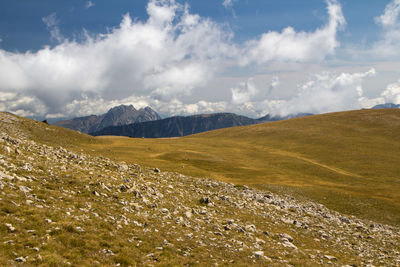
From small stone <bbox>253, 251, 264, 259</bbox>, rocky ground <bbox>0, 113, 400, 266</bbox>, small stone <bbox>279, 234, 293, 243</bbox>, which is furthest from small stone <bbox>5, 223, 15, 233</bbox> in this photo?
small stone <bbox>279, 234, 293, 243</bbox>

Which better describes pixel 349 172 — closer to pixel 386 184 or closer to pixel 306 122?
pixel 386 184

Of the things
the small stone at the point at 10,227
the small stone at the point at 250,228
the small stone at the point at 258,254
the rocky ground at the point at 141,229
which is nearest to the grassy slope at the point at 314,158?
the rocky ground at the point at 141,229

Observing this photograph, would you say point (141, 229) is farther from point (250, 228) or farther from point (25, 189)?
point (250, 228)

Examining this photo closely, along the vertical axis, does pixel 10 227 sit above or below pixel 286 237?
above

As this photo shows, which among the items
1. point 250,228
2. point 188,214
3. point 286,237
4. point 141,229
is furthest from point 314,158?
point 141,229

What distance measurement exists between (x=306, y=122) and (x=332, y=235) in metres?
149

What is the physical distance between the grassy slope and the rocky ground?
71.4 feet

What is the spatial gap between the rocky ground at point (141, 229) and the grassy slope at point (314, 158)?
2176 centimetres

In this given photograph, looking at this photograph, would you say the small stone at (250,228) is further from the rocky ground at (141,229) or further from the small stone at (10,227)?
the small stone at (10,227)

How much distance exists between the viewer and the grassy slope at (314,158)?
49.6m

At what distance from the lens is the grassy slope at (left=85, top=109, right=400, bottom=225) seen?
49553 mm

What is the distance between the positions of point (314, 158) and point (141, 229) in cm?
9736

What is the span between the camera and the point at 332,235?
985 inches

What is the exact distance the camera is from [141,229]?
15.8 meters
